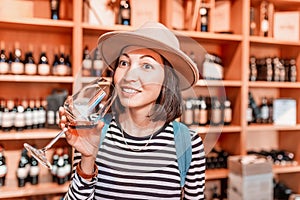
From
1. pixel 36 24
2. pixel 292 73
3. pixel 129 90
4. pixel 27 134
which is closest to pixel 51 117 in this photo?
pixel 27 134

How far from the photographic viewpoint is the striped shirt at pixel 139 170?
1.86 ft

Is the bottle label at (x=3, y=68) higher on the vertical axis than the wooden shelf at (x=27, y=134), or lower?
higher

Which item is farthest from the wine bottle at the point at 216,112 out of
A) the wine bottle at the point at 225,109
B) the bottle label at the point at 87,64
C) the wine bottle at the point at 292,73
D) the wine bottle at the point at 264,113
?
the wine bottle at the point at 292,73

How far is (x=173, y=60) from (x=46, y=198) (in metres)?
1.65

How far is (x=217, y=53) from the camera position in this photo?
2.49 meters

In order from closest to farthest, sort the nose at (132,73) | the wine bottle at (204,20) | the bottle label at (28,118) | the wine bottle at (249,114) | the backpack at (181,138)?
the nose at (132,73) < the backpack at (181,138) < the bottle label at (28,118) < the wine bottle at (204,20) < the wine bottle at (249,114)

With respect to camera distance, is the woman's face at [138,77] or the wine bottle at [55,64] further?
the wine bottle at [55,64]

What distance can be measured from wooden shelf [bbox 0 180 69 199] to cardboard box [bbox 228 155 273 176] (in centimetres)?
108

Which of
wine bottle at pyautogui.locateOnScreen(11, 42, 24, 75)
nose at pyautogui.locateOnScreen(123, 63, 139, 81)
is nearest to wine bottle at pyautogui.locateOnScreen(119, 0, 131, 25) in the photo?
wine bottle at pyautogui.locateOnScreen(11, 42, 24, 75)

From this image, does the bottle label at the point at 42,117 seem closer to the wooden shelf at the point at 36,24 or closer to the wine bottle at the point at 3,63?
the wine bottle at the point at 3,63

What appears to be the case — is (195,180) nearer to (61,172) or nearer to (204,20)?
(61,172)

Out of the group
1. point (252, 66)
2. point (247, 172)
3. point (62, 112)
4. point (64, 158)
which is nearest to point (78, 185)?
point (62, 112)

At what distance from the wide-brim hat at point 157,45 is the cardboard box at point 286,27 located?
2135mm

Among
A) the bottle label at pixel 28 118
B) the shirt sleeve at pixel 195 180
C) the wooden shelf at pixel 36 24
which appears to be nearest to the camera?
the shirt sleeve at pixel 195 180
